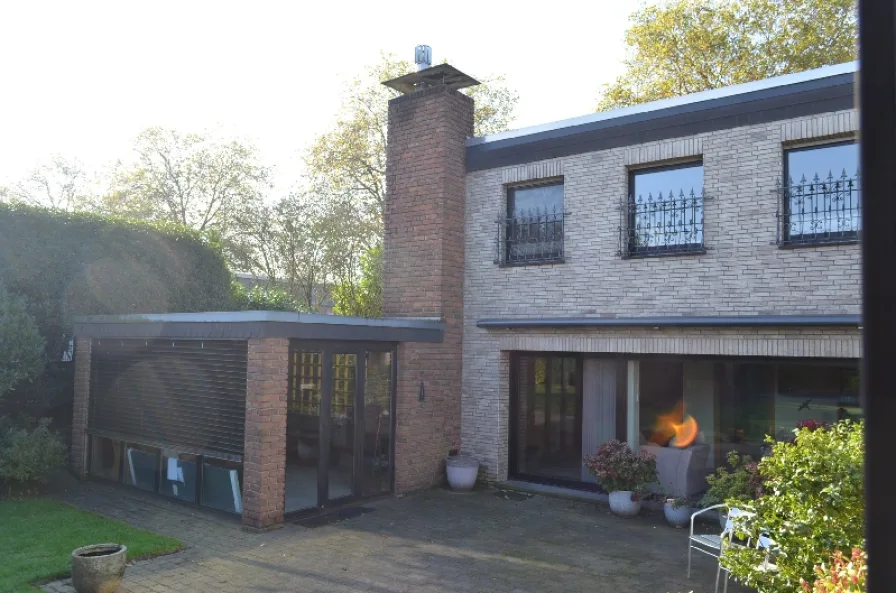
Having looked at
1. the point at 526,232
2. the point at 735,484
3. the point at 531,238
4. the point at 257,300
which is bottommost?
the point at 735,484

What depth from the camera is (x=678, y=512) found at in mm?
9305

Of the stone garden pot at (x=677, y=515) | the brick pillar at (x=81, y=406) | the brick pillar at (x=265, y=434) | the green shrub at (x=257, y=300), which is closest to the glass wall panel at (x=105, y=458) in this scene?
the brick pillar at (x=81, y=406)

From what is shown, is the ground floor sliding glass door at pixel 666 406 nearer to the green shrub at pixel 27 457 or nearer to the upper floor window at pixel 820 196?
the upper floor window at pixel 820 196

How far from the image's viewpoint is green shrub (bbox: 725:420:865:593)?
522cm

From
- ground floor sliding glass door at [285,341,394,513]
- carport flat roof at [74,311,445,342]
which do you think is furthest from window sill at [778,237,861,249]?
ground floor sliding glass door at [285,341,394,513]

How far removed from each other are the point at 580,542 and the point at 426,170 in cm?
669

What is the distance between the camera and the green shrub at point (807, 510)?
206 inches

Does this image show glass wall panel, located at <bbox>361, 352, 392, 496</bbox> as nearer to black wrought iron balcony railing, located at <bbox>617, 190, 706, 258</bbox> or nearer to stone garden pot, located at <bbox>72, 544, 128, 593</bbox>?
black wrought iron balcony railing, located at <bbox>617, 190, 706, 258</bbox>

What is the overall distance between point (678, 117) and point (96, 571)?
9.30 meters

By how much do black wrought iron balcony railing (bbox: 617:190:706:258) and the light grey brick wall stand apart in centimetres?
15

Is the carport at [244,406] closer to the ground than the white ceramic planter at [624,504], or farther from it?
farther from it

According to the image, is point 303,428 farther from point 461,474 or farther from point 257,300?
point 257,300

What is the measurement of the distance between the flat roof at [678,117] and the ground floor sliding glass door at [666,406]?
133 inches

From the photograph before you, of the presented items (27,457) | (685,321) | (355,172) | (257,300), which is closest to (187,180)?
(355,172)
